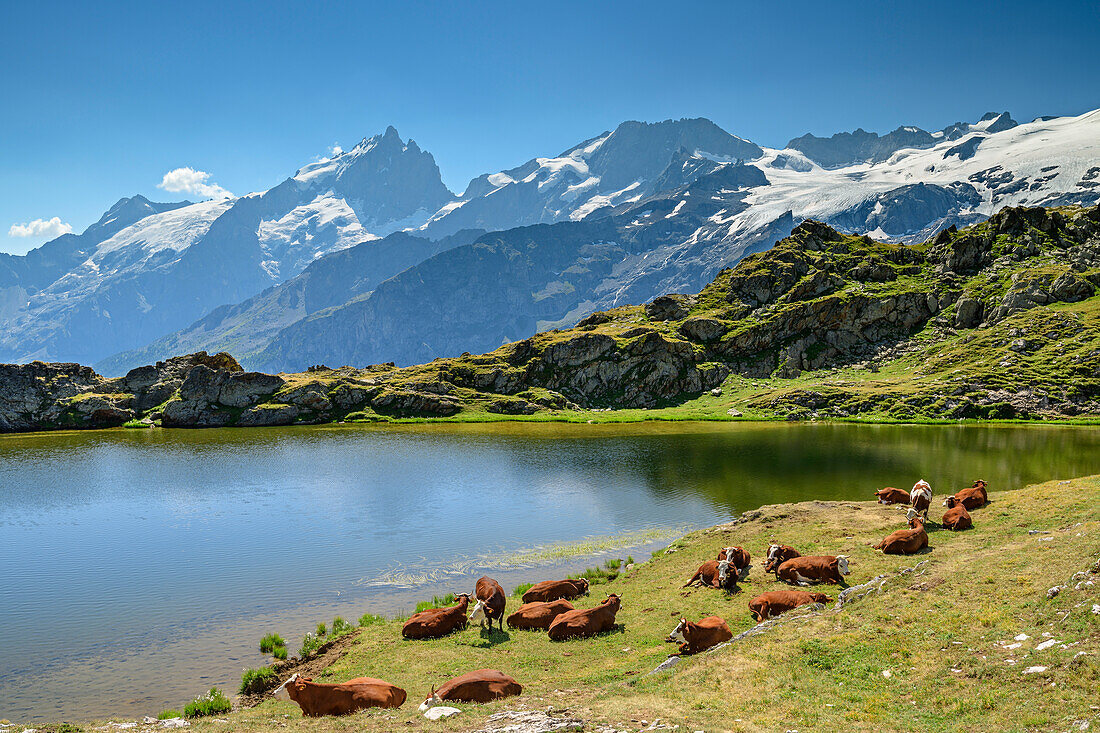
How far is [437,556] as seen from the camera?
124 ft

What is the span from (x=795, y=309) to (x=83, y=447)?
147 metres

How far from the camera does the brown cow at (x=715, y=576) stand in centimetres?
2689

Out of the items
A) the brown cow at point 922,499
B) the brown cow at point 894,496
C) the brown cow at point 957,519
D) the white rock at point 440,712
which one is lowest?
the white rock at point 440,712

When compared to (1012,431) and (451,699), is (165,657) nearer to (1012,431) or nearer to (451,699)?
(451,699)

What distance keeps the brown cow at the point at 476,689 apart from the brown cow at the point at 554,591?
9.67 m

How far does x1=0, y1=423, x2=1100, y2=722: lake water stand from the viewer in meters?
26.0

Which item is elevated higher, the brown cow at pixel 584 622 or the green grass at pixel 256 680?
the brown cow at pixel 584 622

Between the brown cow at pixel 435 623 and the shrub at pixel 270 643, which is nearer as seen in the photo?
the brown cow at pixel 435 623

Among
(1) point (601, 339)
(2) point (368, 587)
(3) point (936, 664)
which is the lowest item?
(2) point (368, 587)

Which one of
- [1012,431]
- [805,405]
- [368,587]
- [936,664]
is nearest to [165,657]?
[368,587]

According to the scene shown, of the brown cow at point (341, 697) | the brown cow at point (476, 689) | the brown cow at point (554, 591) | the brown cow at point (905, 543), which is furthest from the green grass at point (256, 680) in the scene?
the brown cow at point (905, 543)

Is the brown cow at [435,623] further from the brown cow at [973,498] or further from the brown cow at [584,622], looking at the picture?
the brown cow at [973,498]

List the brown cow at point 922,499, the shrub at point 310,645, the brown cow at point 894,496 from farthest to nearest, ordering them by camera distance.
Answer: the brown cow at point 894,496 → the brown cow at point 922,499 → the shrub at point 310,645

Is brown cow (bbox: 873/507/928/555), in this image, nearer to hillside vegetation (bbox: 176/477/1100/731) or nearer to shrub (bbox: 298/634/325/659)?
hillside vegetation (bbox: 176/477/1100/731)
